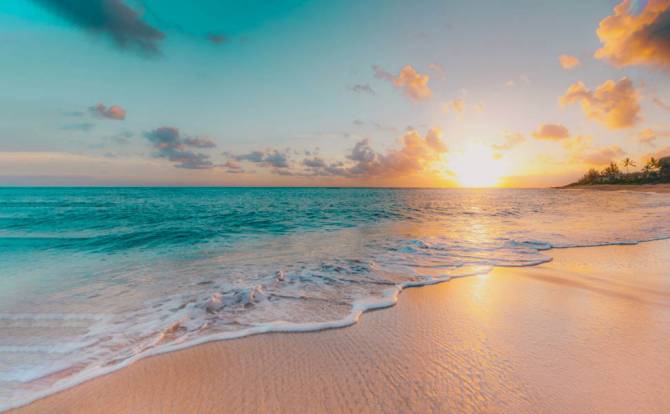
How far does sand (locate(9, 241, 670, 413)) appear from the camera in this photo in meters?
2.40

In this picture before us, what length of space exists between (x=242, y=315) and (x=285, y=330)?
98 cm

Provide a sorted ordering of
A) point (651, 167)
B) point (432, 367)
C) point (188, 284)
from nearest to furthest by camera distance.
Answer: point (432, 367) → point (188, 284) → point (651, 167)

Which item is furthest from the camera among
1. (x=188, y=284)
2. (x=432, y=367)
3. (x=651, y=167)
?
(x=651, y=167)

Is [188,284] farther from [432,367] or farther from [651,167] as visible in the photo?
[651,167]

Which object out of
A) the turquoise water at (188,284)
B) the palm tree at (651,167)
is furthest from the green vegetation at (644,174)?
the turquoise water at (188,284)

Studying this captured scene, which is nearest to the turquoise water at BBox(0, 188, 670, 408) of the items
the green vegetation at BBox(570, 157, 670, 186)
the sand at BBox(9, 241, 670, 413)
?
the sand at BBox(9, 241, 670, 413)

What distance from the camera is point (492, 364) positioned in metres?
2.88

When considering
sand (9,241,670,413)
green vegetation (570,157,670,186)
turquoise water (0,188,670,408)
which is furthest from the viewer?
green vegetation (570,157,670,186)

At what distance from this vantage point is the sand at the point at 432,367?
2396mm

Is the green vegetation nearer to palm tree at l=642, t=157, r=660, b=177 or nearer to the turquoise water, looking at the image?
palm tree at l=642, t=157, r=660, b=177

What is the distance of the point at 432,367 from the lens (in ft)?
9.39

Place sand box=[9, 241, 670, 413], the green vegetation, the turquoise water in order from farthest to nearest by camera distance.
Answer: the green vegetation
the turquoise water
sand box=[9, 241, 670, 413]

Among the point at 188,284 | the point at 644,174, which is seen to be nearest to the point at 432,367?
the point at 188,284

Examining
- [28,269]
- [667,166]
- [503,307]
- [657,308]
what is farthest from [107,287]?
[667,166]
